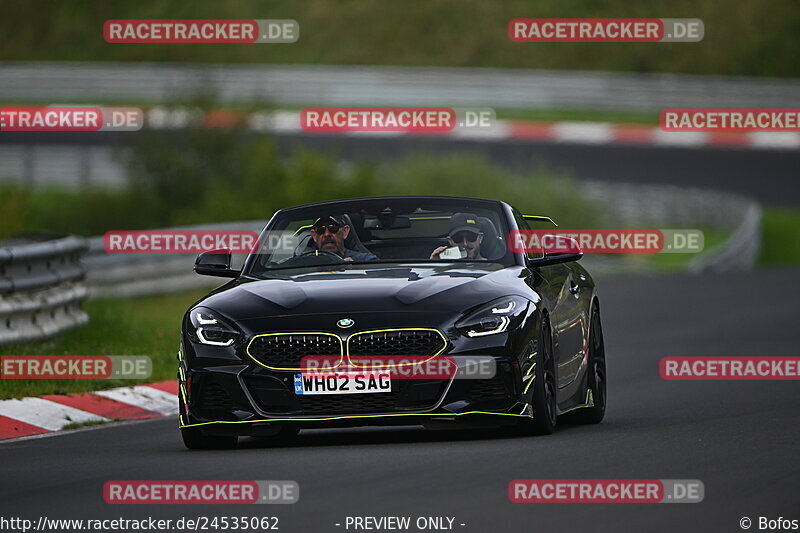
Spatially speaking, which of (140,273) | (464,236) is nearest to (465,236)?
(464,236)

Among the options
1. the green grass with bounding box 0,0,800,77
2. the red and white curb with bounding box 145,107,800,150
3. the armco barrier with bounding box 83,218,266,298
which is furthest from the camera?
the green grass with bounding box 0,0,800,77

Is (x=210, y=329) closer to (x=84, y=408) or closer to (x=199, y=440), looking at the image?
(x=199, y=440)

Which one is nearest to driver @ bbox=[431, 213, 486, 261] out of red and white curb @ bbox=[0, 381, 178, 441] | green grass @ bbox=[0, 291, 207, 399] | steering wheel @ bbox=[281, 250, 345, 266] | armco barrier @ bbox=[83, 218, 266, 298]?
steering wheel @ bbox=[281, 250, 345, 266]

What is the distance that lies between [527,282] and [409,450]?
1.34m

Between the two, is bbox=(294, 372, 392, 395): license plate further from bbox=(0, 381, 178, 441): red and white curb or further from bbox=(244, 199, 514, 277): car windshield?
bbox=(0, 381, 178, 441): red and white curb

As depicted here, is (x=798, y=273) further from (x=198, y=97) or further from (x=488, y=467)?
(x=488, y=467)

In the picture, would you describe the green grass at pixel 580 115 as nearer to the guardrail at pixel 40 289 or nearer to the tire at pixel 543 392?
the guardrail at pixel 40 289

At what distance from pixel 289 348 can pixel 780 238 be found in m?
24.7

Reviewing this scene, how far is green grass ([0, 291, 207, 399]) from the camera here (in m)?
12.7

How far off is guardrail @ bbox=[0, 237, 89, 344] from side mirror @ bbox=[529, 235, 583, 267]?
437 centimetres

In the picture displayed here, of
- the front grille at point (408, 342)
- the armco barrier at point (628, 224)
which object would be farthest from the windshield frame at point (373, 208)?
the armco barrier at point (628, 224)

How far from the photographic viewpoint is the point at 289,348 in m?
9.48

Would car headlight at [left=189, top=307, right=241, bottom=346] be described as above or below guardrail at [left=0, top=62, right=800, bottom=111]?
below

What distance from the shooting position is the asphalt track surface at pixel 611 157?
38594 millimetres
